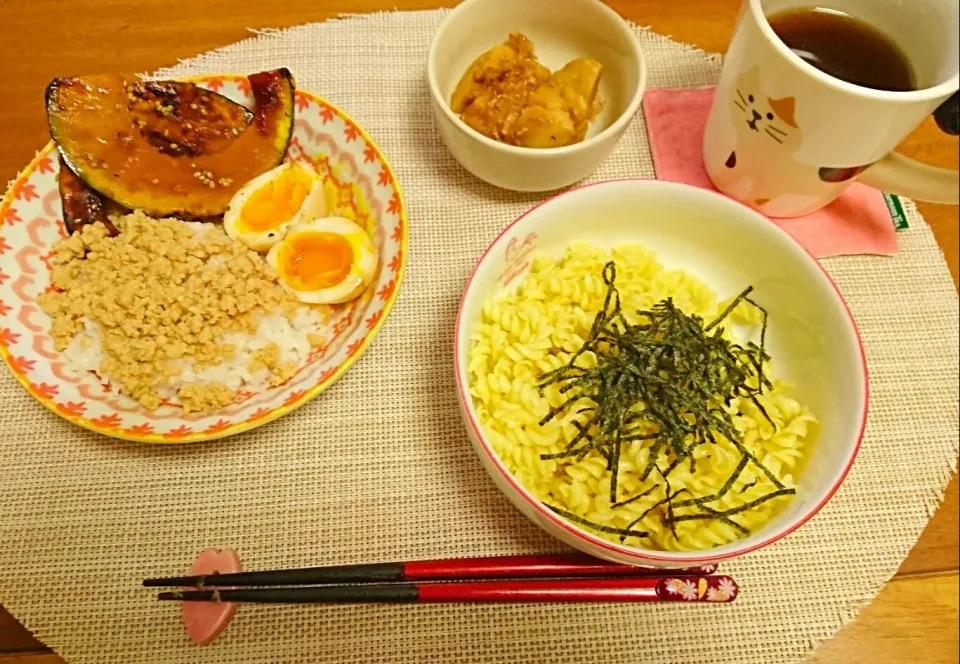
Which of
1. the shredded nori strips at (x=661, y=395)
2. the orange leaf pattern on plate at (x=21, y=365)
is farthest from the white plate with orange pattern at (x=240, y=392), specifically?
the shredded nori strips at (x=661, y=395)

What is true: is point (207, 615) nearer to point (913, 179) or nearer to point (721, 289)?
point (721, 289)

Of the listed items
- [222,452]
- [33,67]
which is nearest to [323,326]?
[222,452]

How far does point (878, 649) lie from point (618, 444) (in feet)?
1.84

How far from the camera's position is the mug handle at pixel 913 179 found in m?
1.10

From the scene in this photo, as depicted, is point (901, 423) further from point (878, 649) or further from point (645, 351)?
point (645, 351)

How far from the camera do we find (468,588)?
971 mm

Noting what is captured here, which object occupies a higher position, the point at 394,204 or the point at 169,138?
the point at 169,138

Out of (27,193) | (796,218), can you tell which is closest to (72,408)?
(27,193)

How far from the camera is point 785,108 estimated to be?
3.43 ft

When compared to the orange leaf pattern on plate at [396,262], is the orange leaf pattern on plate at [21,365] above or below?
below

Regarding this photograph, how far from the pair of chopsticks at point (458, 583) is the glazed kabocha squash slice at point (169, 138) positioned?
0.64 metres

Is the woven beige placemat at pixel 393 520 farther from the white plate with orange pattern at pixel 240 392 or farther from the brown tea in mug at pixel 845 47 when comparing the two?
the brown tea in mug at pixel 845 47

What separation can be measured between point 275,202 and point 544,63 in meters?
0.62

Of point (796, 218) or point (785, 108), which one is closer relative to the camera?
point (785, 108)
